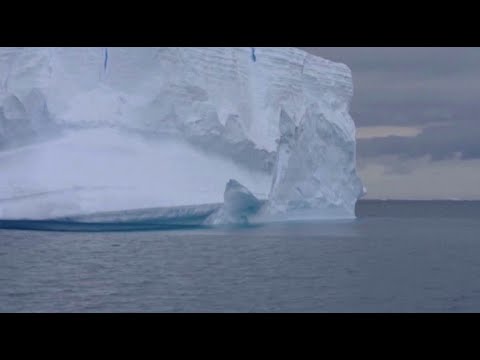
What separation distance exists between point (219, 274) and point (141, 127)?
16.6 ft

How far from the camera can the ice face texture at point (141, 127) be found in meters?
13.6

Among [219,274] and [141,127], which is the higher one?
[141,127]

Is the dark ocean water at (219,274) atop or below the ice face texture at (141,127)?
below

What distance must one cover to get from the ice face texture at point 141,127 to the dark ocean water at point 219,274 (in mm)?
1044

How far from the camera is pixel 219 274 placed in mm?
11117

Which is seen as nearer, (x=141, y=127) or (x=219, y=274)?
(x=219, y=274)

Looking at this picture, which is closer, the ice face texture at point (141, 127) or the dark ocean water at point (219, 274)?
the dark ocean water at point (219, 274)

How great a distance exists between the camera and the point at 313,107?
65.4 feet

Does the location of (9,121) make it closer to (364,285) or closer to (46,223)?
(46,223)

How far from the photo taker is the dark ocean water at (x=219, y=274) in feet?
29.0
